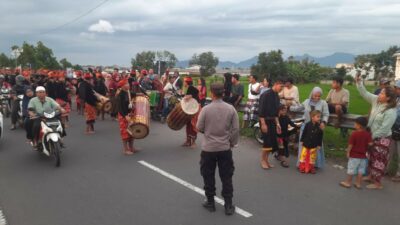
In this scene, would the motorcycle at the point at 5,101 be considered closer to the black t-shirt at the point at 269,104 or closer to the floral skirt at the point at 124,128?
the floral skirt at the point at 124,128

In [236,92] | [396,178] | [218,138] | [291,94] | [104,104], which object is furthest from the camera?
[104,104]

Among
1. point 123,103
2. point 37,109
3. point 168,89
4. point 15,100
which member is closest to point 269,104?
point 123,103

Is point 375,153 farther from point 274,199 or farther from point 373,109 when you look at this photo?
point 274,199

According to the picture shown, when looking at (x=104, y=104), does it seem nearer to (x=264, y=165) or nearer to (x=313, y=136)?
(x=264, y=165)

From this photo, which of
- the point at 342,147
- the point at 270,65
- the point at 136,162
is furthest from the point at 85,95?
the point at 270,65

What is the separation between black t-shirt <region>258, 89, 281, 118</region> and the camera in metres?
7.25

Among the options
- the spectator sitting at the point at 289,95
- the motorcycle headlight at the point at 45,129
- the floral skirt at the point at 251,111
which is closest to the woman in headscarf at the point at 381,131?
the spectator sitting at the point at 289,95

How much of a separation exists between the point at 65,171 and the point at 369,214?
5371 millimetres

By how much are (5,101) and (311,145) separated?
12417mm

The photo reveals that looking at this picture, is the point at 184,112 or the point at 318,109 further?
the point at 184,112

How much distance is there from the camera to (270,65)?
58.6 metres

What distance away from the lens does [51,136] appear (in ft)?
24.8

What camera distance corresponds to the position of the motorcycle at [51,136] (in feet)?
24.7

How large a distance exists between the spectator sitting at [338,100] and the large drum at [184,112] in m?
3.23
